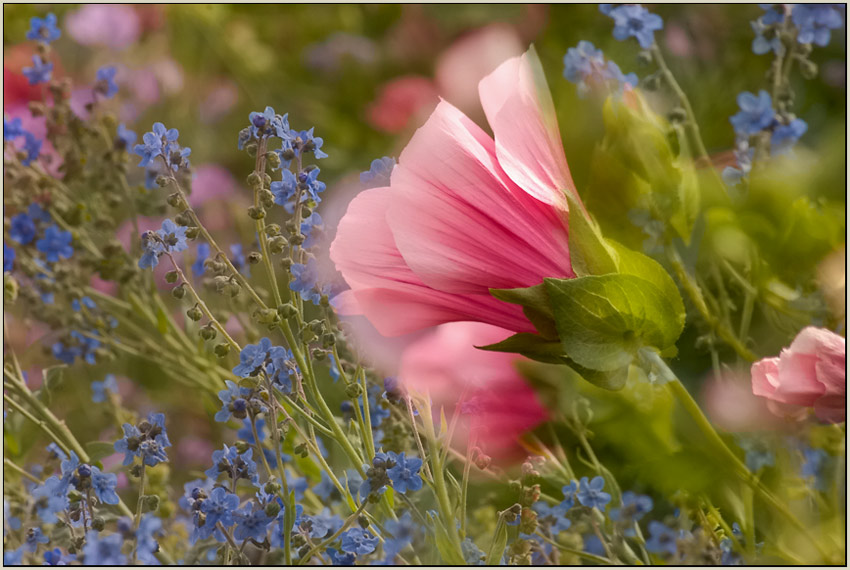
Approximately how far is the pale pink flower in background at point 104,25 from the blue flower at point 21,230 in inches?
12.2

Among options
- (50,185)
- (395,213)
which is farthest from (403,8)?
(395,213)

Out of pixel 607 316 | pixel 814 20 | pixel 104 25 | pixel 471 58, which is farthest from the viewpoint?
pixel 104 25

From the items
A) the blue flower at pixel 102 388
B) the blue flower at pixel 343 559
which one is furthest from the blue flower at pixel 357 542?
the blue flower at pixel 102 388

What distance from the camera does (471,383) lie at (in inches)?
9.1

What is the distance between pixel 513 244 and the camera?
0.21 meters

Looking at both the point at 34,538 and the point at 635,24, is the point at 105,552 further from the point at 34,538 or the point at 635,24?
the point at 635,24

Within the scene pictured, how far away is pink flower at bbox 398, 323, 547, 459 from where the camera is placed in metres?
0.23

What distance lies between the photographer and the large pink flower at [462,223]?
0.68 feet

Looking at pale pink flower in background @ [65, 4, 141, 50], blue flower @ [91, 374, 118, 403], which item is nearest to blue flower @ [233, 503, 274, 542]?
blue flower @ [91, 374, 118, 403]

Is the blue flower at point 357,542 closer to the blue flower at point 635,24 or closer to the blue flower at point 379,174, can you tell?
the blue flower at point 379,174

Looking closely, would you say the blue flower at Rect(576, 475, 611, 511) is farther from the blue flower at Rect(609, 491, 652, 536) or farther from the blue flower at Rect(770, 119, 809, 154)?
the blue flower at Rect(770, 119, 809, 154)

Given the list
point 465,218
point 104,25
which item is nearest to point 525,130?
point 465,218

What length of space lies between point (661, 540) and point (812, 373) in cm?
6

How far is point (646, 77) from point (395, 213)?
0.17 meters
